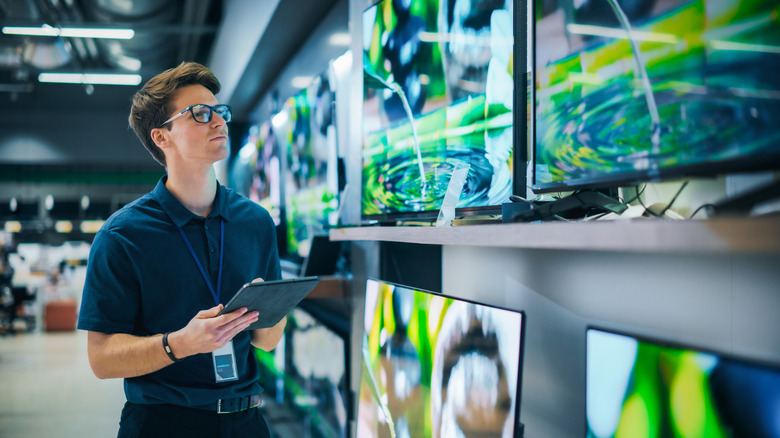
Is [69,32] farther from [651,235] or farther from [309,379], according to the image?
[651,235]

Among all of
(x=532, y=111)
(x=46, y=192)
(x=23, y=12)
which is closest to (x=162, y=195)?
(x=532, y=111)

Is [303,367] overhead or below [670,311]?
below

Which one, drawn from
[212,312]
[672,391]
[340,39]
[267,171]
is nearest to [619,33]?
[672,391]

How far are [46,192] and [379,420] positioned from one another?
1282cm

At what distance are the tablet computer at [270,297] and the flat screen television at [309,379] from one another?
106cm

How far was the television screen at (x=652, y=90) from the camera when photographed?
2.38ft

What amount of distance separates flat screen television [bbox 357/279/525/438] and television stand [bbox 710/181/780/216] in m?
0.40

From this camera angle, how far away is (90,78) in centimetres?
830

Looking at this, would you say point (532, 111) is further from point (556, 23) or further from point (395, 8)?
point (395, 8)

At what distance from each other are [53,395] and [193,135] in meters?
5.15

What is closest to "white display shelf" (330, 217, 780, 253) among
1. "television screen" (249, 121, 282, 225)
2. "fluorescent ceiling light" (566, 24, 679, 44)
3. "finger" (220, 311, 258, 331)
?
"fluorescent ceiling light" (566, 24, 679, 44)

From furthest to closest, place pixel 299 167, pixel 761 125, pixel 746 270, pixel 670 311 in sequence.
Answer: pixel 299 167, pixel 670 311, pixel 746 270, pixel 761 125

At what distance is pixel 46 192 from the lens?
12.3m

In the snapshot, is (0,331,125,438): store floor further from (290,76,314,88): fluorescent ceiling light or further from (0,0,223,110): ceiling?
(0,0,223,110): ceiling
